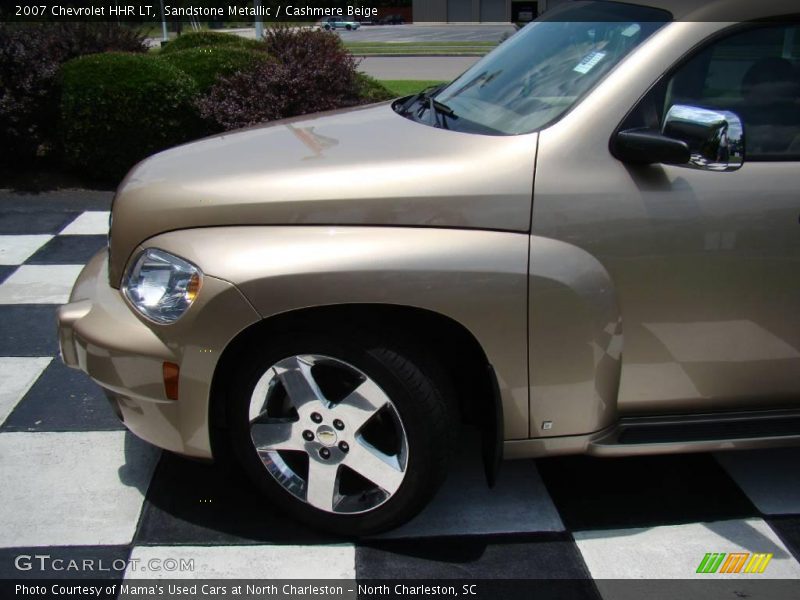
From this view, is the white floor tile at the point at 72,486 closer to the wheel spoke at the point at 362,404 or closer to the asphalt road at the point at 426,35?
the wheel spoke at the point at 362,404

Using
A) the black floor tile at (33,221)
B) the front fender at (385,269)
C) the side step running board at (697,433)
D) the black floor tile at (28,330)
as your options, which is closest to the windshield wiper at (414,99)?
the front fender at (385,269)

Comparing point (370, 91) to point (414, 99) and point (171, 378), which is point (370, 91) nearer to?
point (414, 99)

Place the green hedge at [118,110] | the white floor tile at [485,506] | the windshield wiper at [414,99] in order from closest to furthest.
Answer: the white floor tile at [485,506] → the windshield wiper at [414,99] → the green hedge at [118,110]

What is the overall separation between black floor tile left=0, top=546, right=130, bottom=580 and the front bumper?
1.33ft

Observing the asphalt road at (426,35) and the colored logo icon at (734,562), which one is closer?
the colored logo icon at (734,562)

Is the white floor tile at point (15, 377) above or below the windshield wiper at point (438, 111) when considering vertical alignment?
below

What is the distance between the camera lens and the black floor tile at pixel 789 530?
109 inches

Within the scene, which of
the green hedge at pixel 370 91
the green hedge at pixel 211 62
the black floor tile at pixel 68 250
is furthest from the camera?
the green hedge at pixel 370 91

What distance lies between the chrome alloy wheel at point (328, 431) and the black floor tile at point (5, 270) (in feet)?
10.8

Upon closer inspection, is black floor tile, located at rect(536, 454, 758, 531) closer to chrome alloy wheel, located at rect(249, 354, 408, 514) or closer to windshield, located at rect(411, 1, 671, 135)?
chrome alloy wheel, located at rect(249, 354, 408, 514)

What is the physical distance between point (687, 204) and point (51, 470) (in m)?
2.49

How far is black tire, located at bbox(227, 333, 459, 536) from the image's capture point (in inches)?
100

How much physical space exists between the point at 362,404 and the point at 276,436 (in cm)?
32

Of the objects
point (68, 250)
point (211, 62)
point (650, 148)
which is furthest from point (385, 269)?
point (211, 62)
